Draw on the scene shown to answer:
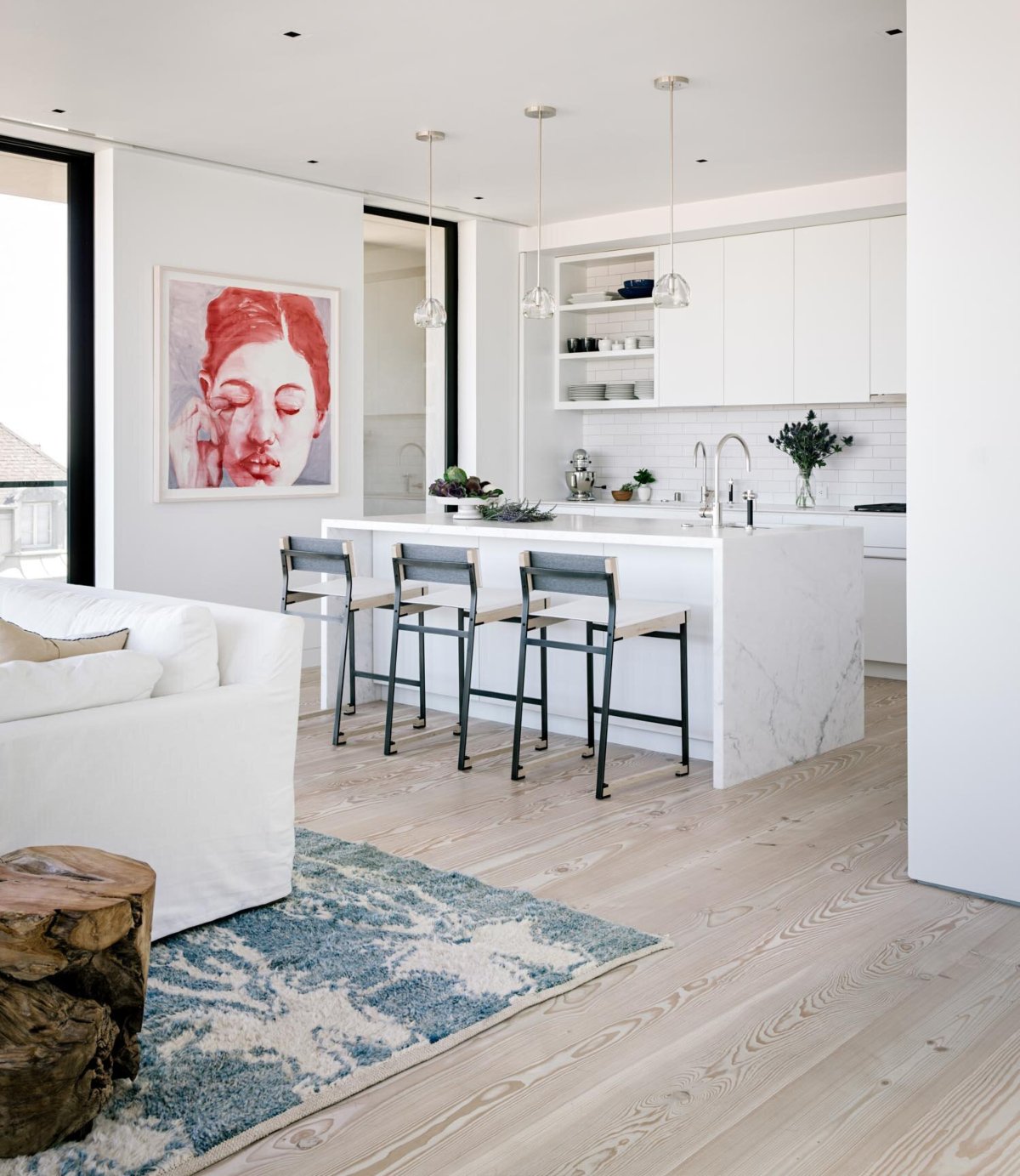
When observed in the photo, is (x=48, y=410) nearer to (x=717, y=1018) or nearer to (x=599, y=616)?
(x=599, y=616)

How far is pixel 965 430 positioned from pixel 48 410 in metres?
4.59

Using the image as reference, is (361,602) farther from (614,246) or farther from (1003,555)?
(614,246)

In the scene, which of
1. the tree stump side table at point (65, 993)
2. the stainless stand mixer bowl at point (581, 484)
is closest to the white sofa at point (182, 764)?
the tree stump side table at point (65, 993)

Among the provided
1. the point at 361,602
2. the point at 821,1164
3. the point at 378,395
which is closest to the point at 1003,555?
the point at 821,1164

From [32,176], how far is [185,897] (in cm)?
439

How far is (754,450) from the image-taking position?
26.4ft

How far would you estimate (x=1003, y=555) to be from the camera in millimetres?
3234

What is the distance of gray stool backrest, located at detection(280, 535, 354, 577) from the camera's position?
525cm

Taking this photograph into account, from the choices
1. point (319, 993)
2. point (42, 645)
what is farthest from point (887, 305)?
point (319, 993)

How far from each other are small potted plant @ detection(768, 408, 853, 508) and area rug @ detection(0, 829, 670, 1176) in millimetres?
4742

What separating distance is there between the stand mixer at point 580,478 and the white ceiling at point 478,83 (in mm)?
2152

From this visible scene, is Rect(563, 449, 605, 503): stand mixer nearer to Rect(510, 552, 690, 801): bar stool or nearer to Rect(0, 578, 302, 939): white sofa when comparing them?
Rect(510, 552, 690, 801): bar stool

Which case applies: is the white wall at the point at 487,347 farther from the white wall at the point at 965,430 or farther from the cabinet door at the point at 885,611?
the white wall at the point at 965,430

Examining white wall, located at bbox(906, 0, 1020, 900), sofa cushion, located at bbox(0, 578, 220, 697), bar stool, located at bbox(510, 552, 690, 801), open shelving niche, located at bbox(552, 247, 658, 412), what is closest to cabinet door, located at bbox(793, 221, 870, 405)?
open shelving niche, located at bbox(552, 247, 658, 412)
